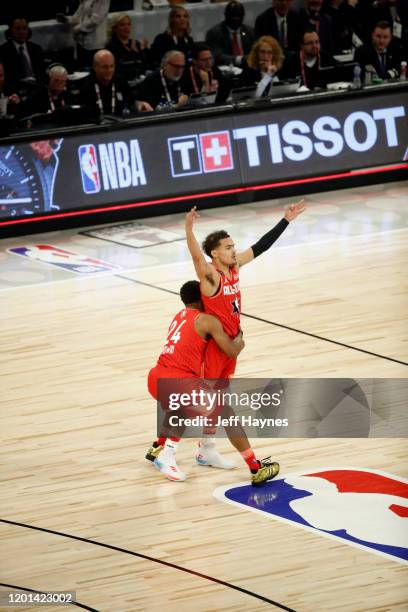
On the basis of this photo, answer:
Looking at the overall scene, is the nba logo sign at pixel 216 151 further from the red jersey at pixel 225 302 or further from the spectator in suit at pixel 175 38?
the red jersey at pixel 225 302

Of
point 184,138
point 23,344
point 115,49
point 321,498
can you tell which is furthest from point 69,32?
point 321,498

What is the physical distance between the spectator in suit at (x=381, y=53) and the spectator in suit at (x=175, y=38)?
2.52m

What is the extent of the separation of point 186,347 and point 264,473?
98cm

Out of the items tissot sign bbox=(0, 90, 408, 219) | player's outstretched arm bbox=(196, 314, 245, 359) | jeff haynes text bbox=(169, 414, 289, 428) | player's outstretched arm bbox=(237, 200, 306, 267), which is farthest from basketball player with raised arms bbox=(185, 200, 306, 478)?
tissot sign bbox=(0, 90, 408, 219)

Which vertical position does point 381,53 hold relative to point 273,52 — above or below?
below

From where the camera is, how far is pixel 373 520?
8141 millimetres

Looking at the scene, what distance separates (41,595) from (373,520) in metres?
2.14

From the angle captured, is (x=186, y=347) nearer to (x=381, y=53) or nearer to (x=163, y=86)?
(x=163, y=86)

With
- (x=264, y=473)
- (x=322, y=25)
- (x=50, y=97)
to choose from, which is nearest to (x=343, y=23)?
(x=322, y=25)

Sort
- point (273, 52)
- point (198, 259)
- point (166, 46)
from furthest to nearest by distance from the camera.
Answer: point (166, 46)
point (273, 52)
point (198, 259)

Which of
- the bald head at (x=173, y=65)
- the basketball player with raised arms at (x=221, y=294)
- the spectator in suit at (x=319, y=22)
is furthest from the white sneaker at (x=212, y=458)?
the spectator in suit at (x=319, y=22)

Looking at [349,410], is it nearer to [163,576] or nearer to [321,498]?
[321,498]

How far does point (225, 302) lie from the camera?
349 inches

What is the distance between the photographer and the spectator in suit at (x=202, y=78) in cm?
1788
